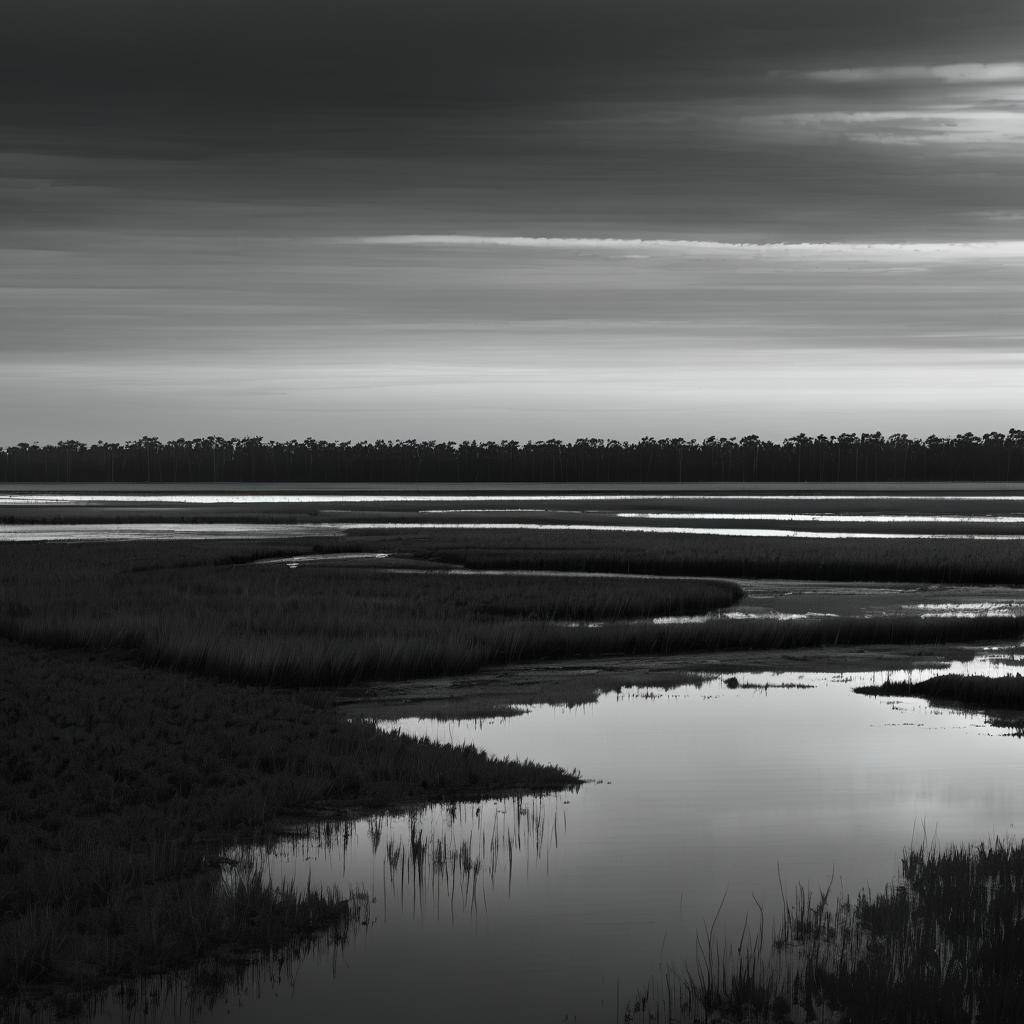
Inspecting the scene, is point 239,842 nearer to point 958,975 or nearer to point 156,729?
point 156,729

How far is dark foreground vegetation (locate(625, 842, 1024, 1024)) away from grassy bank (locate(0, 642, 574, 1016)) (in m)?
3.49

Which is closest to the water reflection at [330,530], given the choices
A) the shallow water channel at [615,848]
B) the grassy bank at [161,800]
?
the shallow water channel at [615,848]

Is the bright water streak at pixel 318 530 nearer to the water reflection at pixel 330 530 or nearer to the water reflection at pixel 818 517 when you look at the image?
the water reflection at pixel 330 530

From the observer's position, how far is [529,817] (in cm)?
1594

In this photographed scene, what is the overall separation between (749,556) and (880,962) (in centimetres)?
4866

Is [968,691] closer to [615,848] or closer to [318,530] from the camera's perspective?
[615,848]

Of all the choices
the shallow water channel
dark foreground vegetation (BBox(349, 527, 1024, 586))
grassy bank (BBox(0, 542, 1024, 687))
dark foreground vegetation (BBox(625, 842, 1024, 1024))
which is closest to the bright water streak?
dark foreground vegetation (BBox(349, 527, 1024, 586))

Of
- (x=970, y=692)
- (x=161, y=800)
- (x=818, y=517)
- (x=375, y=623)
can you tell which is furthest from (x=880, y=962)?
(x=818, y=517)

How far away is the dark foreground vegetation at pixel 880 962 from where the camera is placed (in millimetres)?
9805

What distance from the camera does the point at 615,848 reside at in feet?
48.1

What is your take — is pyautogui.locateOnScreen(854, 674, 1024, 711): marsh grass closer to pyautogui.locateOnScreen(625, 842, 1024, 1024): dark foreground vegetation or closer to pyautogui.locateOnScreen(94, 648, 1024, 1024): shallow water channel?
pyautogui.locateOnScreen(94, 648, 1024, 1024): shallow water channel

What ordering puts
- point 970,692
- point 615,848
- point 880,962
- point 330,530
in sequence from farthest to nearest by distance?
point 330,530
point 970,692
point 615,848
point 880,962

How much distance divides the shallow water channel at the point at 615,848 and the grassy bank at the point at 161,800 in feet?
2.62

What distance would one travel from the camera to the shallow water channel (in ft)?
35.0
